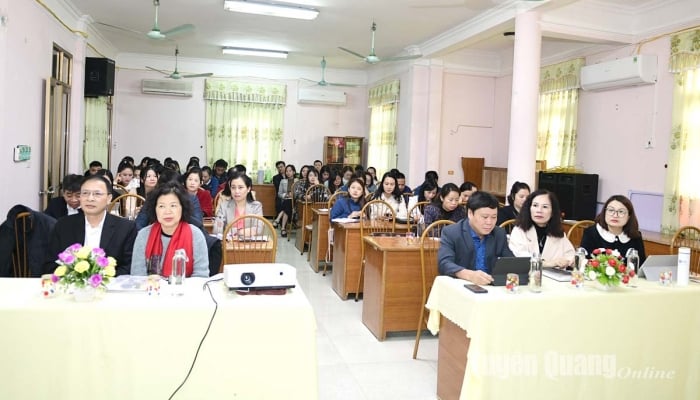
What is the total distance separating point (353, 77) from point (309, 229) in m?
5.50

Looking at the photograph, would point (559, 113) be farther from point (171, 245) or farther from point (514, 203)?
point (171, 245)

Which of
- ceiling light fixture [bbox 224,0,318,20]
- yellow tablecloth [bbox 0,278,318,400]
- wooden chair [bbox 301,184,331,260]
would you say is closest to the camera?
yellow tablecloth [bbox 0,278,318,400]

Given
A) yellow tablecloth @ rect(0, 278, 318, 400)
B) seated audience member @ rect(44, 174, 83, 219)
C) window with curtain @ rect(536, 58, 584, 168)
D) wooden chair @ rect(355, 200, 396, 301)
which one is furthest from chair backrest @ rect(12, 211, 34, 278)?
window with curtain @ rect(536, 58, 584, 168)

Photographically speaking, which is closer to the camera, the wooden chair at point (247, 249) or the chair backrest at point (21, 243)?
the chair backrest at point (21, 243)

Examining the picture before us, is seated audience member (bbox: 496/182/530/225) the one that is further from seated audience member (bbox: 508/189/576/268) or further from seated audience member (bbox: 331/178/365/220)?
seated audience member (bbox: 331/178/365/220)

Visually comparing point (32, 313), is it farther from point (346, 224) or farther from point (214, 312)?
point (346, 224)

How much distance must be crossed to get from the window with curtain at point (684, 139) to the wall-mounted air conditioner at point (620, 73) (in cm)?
27

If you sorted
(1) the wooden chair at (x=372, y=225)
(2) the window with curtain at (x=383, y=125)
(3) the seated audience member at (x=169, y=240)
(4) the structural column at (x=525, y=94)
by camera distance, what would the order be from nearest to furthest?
(3) the seated audience member at (x=169, y=240)
(1) the wooden chair at (x=372, y=225)
(4) the structural column at (x=525, y=94)
(2) the window with curtain at (x=383, y=125)

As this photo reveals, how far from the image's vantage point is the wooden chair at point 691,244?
4.36 metres

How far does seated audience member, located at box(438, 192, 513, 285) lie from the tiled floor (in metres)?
0.75

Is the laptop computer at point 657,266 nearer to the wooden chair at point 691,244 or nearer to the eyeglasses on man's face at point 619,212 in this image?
the eyeglasses on man's face at point 619,212

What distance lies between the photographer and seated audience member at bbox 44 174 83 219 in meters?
3.96

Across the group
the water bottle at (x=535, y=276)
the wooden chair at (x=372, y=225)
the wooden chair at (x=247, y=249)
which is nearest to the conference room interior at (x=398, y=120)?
the wooden chair at (x=372, y=225)

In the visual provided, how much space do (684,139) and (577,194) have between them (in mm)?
1366
